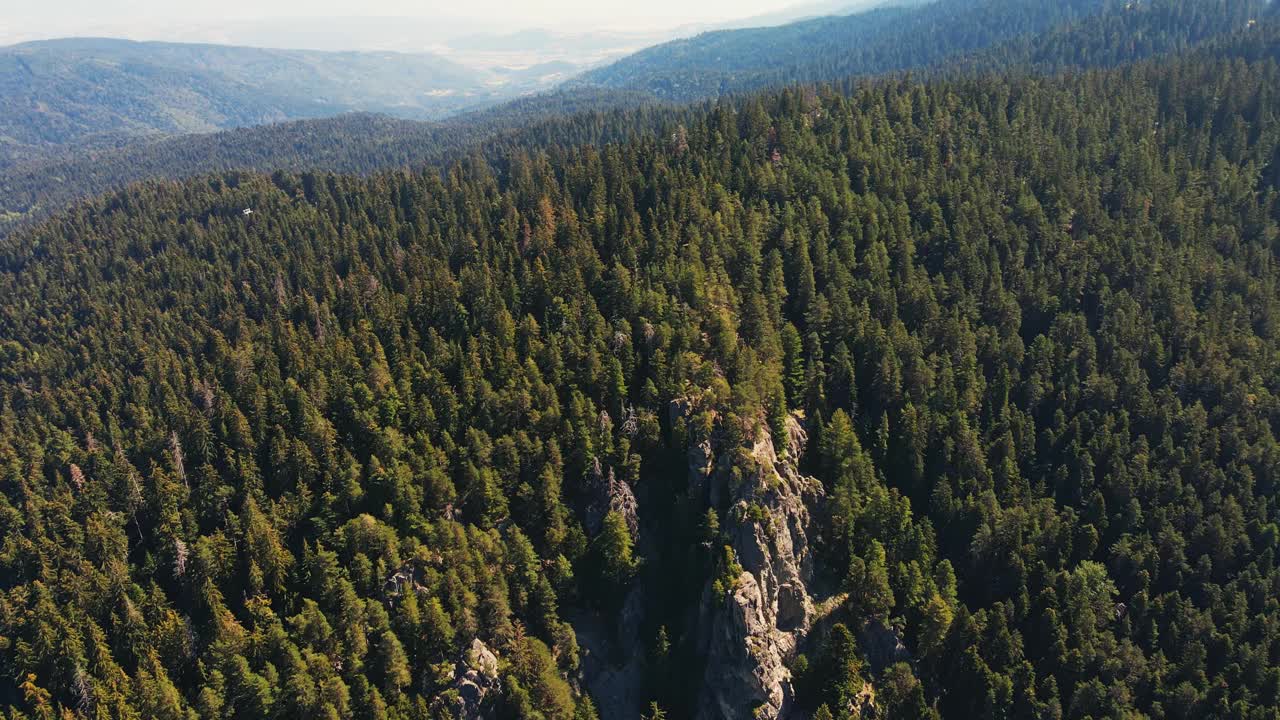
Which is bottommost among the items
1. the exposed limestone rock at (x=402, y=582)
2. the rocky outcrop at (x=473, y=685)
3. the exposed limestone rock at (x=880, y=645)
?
the exposed limestone rock at (x=880, y=645)

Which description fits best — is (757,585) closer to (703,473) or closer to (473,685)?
(703,473)

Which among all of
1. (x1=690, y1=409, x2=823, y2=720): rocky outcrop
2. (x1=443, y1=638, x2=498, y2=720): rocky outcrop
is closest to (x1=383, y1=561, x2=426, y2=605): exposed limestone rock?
(x1=443, y1=638, x2=498, y2=720): rocky outcrop

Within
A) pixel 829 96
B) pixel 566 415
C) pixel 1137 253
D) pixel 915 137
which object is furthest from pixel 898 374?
pixel 829 96

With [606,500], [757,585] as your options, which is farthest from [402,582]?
[757,585]

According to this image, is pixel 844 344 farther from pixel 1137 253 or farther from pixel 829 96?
pixel 829 96

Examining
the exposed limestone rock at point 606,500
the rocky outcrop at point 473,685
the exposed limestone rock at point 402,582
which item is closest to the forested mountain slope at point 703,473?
the rocky outcrop at point 473,685

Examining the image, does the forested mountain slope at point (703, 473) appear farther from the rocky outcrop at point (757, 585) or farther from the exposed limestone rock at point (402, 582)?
the exposed limestone rock at point (402, 582)

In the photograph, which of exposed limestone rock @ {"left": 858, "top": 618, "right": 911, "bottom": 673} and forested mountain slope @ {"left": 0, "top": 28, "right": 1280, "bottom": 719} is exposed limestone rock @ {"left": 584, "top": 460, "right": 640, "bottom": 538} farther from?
exposed limestone rock @ {"left": 858, "top": 618, "right": 911, "bottom": 673}
